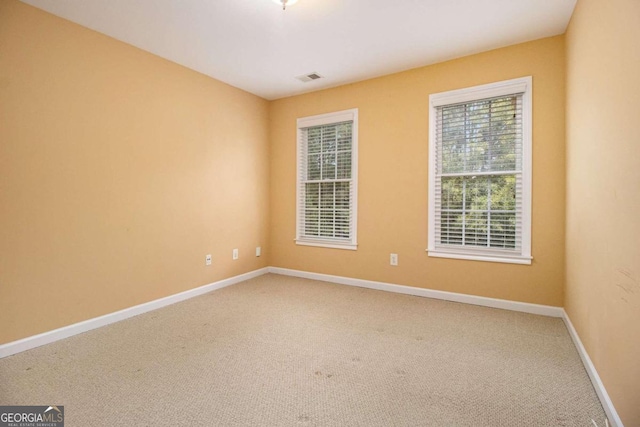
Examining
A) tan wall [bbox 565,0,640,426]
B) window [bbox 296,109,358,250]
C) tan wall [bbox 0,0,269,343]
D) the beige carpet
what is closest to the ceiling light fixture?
tan wall [bbox 0,0,269,343]

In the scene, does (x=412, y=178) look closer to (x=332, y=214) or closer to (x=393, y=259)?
(x=393, y=259)

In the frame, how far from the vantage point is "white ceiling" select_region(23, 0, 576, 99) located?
7.53 feet

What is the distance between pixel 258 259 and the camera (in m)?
4.40

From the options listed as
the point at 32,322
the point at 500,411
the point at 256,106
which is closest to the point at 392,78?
the point at 256,106

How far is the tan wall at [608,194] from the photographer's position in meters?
1.26

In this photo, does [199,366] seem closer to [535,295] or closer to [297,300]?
[297,300]

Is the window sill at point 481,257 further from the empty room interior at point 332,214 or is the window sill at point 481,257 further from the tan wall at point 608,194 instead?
the tan wall at point 608,194

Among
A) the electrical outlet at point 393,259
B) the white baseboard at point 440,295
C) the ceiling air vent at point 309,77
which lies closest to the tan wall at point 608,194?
the white baseboard at point 440,295

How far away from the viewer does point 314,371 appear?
1907 mm

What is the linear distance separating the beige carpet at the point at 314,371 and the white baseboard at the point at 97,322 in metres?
0.09

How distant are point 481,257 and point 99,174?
12.1 ft

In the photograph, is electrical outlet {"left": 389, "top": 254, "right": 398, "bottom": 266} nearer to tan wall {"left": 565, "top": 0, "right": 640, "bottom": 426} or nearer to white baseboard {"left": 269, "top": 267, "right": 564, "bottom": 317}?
white baseboard {"left": 269, "top": 267, "right": 564, "bottom": 317}

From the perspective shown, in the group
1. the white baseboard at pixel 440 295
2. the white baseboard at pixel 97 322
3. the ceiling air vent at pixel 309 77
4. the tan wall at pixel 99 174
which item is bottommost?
the white baseboard at pixel 97 322

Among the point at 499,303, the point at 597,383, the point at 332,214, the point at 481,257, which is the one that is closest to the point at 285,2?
the point at 332,214
